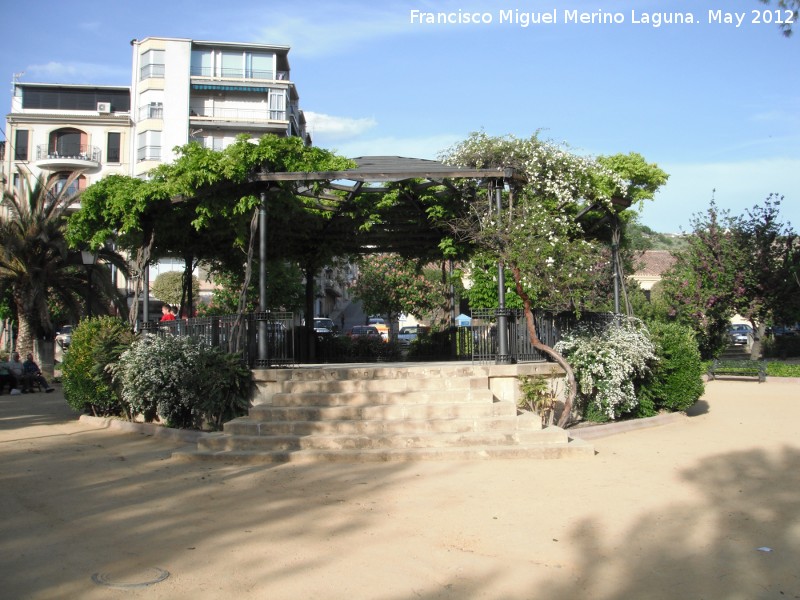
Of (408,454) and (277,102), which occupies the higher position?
(277,102)

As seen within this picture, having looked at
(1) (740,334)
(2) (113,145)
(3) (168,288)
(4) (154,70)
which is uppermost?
(4) (154,70)

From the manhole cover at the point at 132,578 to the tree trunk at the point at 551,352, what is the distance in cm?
648

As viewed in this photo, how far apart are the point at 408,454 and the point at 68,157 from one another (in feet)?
149

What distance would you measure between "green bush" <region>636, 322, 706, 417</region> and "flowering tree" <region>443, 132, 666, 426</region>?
179cm

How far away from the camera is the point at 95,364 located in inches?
447

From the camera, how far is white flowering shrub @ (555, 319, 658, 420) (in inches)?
414

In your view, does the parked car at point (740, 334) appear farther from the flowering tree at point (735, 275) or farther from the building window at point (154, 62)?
the building window at point (154, 62)

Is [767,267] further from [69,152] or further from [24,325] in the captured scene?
Result: [69,152]

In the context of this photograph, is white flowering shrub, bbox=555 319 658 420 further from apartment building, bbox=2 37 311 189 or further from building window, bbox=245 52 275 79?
building window, bbox=245 52 275 79

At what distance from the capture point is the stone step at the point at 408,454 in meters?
8.16

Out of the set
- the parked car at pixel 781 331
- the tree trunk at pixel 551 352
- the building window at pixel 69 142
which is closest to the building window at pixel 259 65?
the building window at pixel 69 142

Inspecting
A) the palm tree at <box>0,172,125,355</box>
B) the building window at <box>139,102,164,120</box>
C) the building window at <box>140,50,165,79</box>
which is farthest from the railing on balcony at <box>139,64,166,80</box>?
the palm tree at <box>0,172,125,355</box>

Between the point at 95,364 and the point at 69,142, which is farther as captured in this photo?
the point at 69,142

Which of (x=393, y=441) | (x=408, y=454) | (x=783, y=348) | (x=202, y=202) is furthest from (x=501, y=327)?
(x=783, y=348)
